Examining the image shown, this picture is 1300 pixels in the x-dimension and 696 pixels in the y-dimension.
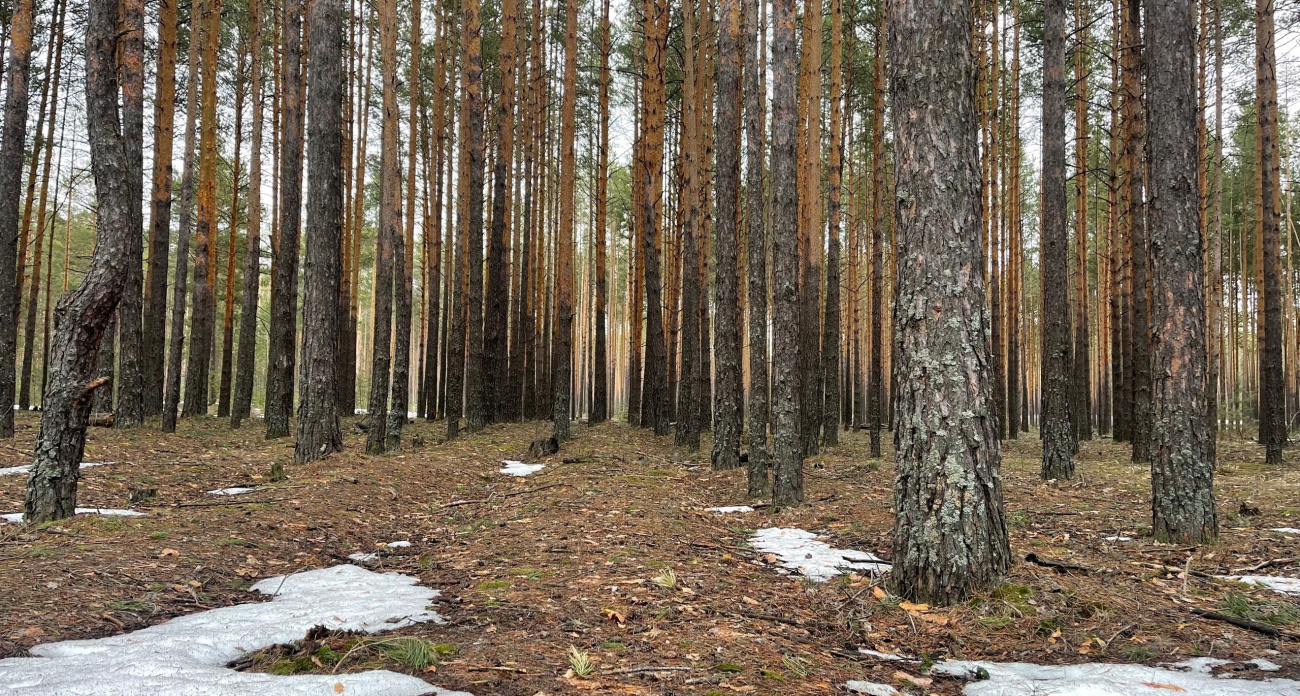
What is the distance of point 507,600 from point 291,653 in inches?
44.1

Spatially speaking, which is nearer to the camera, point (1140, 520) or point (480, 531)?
point (480, 531)

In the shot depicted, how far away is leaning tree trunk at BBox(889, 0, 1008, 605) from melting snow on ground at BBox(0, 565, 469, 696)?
268cm

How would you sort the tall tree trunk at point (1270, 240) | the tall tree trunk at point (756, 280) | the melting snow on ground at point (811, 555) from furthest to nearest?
1. the tall tree trunk at point (1270, 240)
2. the tall tree trunk at point (756, 280)
3. the melting snow on ground at point (811, 555)

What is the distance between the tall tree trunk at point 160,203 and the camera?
1228 cm

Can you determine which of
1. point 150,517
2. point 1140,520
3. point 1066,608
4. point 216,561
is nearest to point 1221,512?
point 1140,520

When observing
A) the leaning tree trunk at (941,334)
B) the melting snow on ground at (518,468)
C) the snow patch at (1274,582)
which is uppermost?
the leaning tree trunk at (941,334)

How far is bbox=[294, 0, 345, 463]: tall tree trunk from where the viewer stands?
331 inches

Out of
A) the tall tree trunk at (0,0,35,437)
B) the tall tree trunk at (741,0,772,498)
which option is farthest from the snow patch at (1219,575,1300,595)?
the tall tree trunk at (0,0,35,437)

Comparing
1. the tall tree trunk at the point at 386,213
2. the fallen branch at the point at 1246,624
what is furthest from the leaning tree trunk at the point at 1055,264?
the tall tree trunk at the point at 386,213

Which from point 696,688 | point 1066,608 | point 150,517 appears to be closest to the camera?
point 696,688

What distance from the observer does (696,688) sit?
98.8 inches

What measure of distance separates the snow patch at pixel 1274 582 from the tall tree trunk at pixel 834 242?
8.41m

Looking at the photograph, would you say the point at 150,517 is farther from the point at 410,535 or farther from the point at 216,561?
the point at 410,535

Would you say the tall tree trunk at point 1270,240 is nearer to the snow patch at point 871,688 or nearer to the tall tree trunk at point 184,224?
the snow patch at point 871,688
